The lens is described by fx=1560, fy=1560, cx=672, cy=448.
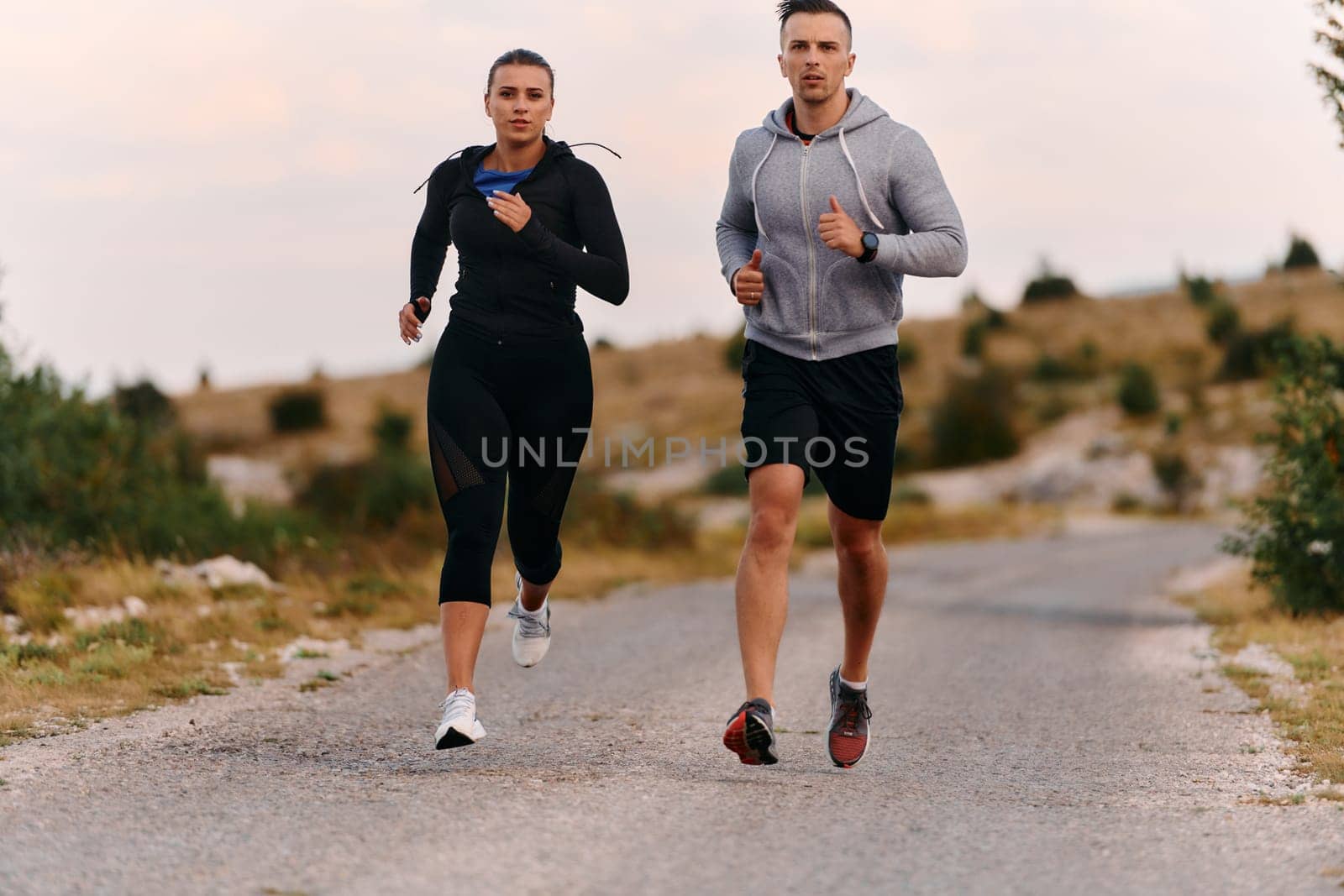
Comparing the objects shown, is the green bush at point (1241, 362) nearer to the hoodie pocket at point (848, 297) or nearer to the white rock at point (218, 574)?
the white rock at point (218, 574)

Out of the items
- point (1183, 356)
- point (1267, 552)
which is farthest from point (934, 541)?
point (1183, 356)

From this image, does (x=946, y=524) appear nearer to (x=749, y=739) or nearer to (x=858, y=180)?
(x=858, y=180)

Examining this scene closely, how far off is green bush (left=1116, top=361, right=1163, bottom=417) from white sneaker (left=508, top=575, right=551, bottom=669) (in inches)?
1629

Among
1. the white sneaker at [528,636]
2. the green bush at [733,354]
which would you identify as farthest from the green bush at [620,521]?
the green bush at [733,354]

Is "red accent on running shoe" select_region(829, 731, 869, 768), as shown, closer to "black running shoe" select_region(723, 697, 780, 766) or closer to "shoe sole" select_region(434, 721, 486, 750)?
"black running shoe" select_region(723, 697, 780, 766)

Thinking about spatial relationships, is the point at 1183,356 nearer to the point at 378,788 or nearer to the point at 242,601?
the point at 242,601

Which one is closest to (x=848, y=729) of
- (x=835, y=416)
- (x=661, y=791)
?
(x=661, y=791)

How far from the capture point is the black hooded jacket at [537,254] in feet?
19.1

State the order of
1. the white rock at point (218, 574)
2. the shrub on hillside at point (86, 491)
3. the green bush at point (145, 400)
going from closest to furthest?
the white rock at point (218, 574) < the shrub on hillside at point (86, 491) < the green bush at point (145, 400)

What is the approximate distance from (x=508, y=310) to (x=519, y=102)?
0.77m

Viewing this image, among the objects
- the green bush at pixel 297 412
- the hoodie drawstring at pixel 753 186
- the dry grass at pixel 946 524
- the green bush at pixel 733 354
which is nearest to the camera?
the hoodie drawstring at pixel 753 186

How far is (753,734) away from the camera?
5.04 m

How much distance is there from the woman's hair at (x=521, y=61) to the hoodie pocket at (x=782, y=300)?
1.12 meters

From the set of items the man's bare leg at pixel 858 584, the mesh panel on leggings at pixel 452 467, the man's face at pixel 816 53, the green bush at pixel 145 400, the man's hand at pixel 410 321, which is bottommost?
the green bush at pixel 145 400
